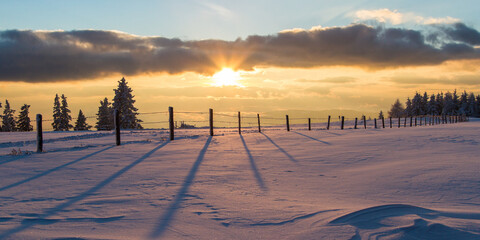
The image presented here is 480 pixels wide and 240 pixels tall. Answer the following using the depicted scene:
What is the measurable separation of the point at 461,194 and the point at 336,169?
2803 millimetres

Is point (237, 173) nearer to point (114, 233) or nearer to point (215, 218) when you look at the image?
point (215, 218)

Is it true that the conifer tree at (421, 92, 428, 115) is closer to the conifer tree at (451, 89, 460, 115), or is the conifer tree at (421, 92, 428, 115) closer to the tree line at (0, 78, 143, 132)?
the conifer tree at (451, 89, 460, 115)

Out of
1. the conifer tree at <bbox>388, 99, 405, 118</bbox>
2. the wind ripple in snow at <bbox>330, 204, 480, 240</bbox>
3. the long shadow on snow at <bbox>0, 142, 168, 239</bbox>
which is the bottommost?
the wind ripple in snow at <bbox>330, 204, 480, 240</bbox>

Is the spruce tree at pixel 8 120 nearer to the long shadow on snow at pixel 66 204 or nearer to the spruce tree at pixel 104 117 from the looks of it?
the spruce tree at pixel 104 117

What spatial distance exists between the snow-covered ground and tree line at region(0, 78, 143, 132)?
129 feet

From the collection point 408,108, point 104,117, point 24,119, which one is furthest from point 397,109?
point 24,119

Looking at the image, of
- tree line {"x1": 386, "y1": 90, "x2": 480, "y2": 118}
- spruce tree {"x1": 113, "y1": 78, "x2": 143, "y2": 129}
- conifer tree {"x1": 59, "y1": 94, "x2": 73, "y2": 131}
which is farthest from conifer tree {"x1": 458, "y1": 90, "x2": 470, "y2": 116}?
conifer tree {"x1": 59, "y1": 94, "x2": 73, "y2": 131}

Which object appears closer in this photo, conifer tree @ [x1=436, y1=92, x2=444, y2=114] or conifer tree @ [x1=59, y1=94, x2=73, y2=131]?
conifer tree @ [x1=59, y1=94, x2=73, y2=131]

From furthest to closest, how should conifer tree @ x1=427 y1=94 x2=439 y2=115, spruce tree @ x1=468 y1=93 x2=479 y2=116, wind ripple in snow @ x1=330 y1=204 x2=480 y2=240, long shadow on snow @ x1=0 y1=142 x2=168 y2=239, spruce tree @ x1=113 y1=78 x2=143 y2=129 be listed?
spruce tree @ x1=468 y1=93 x2=479 y2=116, conifer tree @ x1=427 y1=94 x2=439 y2=115, spruce tree @ x1=113 y1=78 x2=143 y2=129, long shadow on snow @ x1=0 y1=142 x2=168 y2=239, wind ripple in snow @ x1=330 y1=204 x2=480 y2=240

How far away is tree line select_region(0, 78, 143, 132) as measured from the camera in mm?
46938

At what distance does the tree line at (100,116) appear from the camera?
46.9m

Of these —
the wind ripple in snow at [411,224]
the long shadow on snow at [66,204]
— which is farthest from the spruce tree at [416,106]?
the wind ripple in snow at [411,224]

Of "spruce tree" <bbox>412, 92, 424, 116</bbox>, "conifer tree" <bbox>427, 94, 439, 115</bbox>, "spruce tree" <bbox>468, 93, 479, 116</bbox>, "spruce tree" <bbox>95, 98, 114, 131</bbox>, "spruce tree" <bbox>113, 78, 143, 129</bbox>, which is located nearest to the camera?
"spruce tree" <bbox>113, 78, 143, 129</bbox>

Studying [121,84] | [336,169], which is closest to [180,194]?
[336,169]
